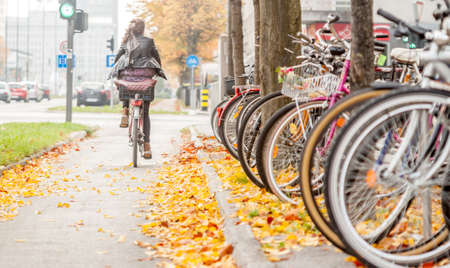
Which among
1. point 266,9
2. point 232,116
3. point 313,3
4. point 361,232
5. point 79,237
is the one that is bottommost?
point 79,237

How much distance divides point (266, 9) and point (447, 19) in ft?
12.1

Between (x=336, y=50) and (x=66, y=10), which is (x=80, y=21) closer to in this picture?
(x=66, y=10)

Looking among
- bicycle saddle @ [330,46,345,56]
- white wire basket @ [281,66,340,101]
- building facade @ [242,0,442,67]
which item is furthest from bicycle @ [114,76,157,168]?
building facade @ [242,0,442,67]

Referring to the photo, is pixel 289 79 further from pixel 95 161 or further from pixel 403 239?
pixel 95 161

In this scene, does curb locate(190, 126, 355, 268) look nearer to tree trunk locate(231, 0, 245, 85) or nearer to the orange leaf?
the orange leaf

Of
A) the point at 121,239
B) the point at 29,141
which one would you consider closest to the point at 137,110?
the point at 29,141

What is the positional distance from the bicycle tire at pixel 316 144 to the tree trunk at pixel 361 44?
0.93 meters

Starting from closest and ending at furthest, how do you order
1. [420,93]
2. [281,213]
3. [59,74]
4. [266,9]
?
1. [420,93]
2. [281,213]
3. [266,9]
4. [59,74]

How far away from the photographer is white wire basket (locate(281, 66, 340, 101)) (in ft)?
15.3

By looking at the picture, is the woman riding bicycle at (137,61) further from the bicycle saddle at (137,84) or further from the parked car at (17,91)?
the parked car at (17,91)

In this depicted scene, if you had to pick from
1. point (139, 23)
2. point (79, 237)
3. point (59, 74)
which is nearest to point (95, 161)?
point (139, 23)

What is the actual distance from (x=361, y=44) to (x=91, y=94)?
35.3 m

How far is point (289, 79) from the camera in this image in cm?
490

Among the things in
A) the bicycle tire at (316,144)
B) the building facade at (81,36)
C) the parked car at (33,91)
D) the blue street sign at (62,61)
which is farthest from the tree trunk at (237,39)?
the building facade at (81,36)
